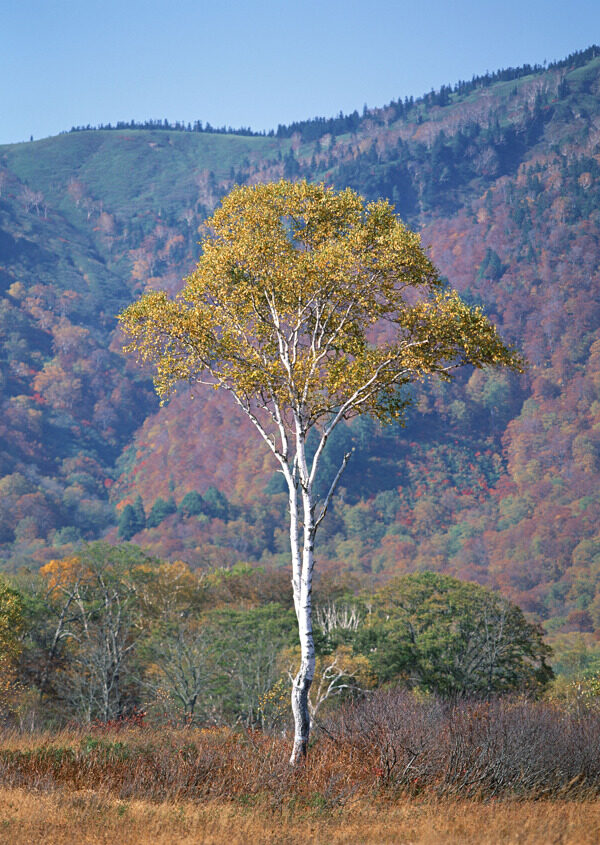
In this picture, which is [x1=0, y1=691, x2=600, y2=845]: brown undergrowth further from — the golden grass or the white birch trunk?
the white birch trunk

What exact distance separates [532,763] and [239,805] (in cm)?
529

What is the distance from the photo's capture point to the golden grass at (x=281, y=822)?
13.2 m

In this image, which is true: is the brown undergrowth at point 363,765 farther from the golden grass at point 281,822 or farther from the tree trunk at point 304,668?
the golden grass at point 281,822

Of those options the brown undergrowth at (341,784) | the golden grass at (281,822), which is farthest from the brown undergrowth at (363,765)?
the golden grass at (281,822)

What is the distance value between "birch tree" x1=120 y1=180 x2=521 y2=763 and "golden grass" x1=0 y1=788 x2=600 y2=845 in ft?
14.9

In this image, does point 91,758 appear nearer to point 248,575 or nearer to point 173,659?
point 173,659

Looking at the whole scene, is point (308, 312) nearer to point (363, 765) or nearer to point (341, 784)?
point (363, 765)

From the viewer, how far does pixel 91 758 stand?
16953 mm

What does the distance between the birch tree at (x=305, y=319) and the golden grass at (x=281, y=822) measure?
454 cm

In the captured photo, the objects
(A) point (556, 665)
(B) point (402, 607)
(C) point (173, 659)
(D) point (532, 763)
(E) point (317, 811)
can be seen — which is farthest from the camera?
(A) point (556, 665)

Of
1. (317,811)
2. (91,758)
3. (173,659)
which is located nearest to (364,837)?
(317,811)

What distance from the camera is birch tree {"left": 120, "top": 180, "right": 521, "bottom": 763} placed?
18.7 m

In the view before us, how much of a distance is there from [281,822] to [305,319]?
34.3 ft

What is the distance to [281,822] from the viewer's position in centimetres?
1431
